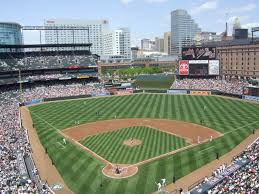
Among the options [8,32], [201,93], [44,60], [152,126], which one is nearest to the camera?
[152,126]

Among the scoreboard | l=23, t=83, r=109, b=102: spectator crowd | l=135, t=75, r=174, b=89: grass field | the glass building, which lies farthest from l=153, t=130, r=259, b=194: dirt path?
the glass building

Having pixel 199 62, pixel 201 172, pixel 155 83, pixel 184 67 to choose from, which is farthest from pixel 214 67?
pixel 201 172

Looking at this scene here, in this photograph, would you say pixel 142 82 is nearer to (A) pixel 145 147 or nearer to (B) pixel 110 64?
(B) pixel 110 64

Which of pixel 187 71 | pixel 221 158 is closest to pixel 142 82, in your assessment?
pixel 187 71

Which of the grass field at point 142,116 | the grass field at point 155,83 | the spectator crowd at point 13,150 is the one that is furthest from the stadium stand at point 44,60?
the grass field at point 142,116

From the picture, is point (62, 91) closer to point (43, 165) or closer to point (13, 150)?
point (13, 150)

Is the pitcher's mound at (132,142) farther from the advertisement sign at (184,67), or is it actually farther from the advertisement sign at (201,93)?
the advertisement sign at (184,67)
